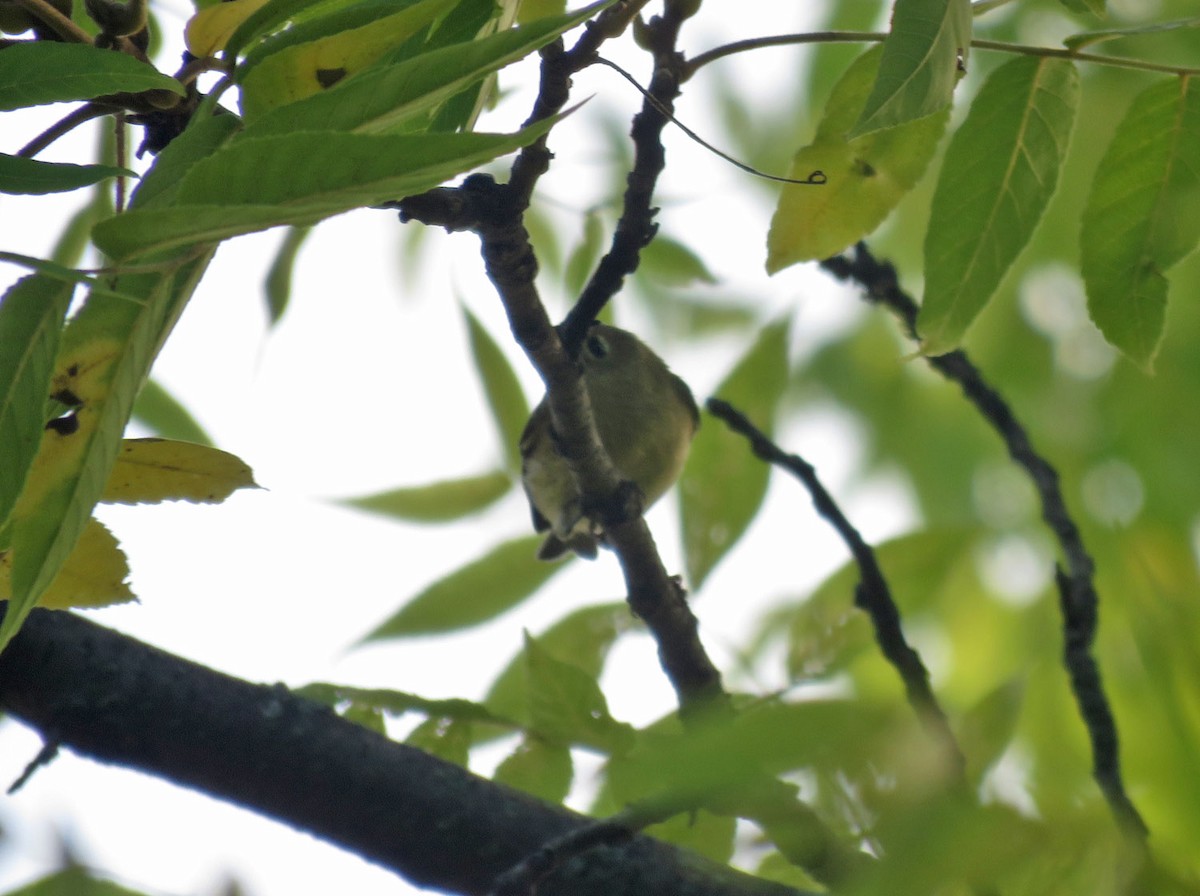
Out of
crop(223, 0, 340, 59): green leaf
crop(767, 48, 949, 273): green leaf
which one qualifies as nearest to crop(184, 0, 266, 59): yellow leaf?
crop(223, 0, 340, 59): green leaf

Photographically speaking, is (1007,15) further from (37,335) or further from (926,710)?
(37,335)

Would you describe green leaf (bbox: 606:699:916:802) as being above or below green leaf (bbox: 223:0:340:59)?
below

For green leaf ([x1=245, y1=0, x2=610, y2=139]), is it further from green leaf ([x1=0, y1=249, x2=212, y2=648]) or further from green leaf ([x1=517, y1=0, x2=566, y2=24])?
green leaf ([x1=517, y1=0, x2=566, y2=24])

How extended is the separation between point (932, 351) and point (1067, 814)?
0.75 metres

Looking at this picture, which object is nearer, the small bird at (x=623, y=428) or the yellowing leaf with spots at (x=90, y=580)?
the yellowing leaf with spots at (x=90, y=580)

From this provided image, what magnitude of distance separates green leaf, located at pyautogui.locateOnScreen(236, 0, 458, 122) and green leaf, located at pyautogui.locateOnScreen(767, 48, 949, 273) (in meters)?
0.58

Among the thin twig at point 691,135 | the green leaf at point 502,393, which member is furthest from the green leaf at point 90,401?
the green leaf at point 502,393

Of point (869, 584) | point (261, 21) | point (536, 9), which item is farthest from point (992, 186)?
point (261, 21)

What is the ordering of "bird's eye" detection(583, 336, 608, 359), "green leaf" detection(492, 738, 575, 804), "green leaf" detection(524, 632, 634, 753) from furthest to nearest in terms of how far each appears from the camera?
"bird's eye" detection(583, 336, 608, 359)
"green leaf" detection(492, 738, 575, 804)
"green leaf" detection(524, 632, 634, 753)

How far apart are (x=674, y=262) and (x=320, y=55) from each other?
1530 mm

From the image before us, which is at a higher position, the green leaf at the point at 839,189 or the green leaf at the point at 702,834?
the green leaf at the point at 839,189

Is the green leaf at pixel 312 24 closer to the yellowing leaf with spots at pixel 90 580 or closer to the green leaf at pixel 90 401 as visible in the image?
the green leaf at pixel 90 401

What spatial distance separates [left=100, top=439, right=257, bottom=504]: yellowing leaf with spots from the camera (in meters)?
1.32

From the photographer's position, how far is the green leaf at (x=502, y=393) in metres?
2.75
